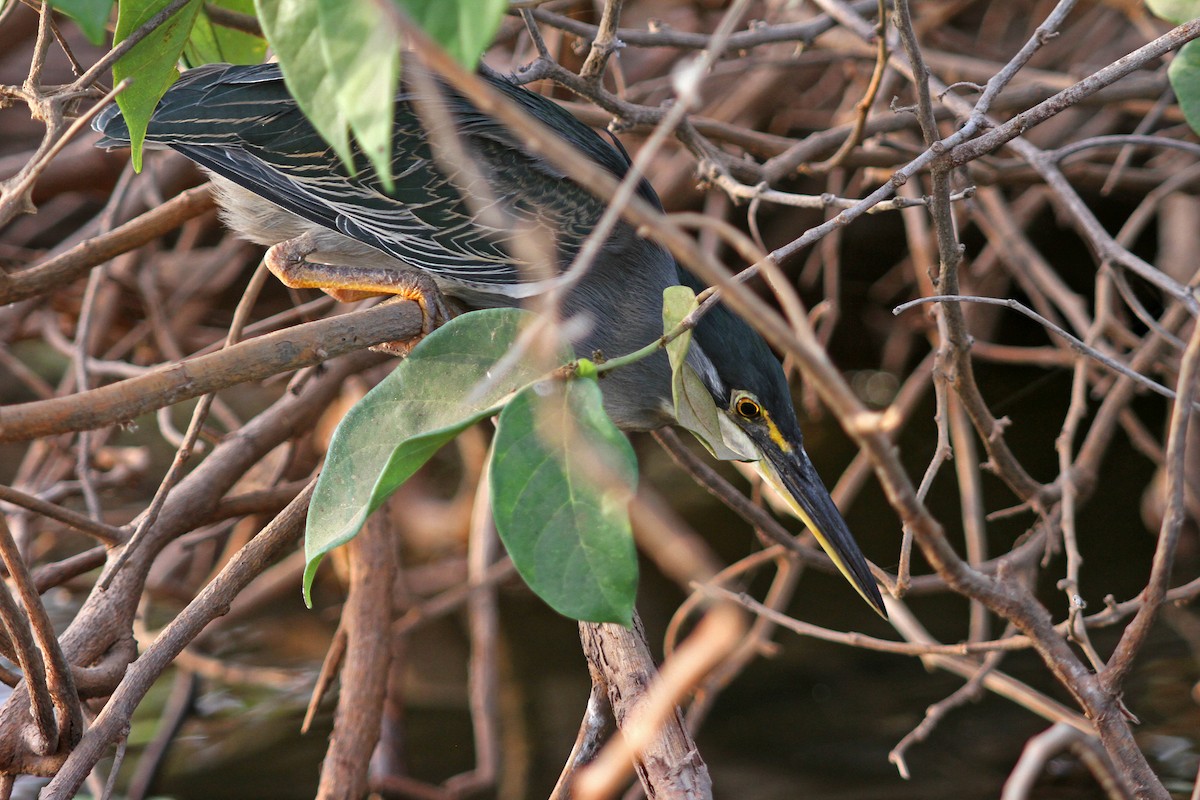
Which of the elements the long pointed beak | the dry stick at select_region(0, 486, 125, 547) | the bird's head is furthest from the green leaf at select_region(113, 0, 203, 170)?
the long pointed beak

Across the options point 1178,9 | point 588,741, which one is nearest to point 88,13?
point 588,741

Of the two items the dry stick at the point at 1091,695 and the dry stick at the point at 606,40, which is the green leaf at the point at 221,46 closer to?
the dry stick at the point at 606,40

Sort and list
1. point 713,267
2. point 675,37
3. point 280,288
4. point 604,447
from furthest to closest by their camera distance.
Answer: point 280,288
point 675,37
point 604,447
point 713,267

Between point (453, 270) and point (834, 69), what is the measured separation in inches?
82.5

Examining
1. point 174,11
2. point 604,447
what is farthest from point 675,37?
point 604,447

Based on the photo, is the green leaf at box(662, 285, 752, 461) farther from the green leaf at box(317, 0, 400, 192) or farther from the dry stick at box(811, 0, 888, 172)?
the dry stick at box(811, 0, 888, 172)

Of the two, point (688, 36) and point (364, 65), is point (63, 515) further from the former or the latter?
point (688, 36)

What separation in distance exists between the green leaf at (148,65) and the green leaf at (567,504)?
672 millimetres

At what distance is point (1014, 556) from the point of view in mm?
2105

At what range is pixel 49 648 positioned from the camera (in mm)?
1324

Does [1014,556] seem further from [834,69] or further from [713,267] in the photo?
[834,69]

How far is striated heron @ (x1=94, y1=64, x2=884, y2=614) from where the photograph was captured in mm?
1921

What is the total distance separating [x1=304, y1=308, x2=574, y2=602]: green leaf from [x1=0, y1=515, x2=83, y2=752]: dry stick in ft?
1.41

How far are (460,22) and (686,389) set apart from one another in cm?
80
